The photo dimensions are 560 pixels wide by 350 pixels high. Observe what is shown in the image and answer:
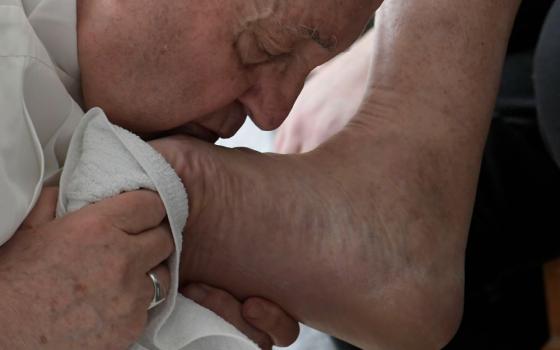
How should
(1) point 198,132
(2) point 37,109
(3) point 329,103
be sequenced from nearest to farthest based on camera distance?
(2) point 37,109
(1) point 198,132
(3) point 329,103

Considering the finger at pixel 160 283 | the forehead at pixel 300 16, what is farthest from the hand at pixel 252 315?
the forehead at pixel 300 16

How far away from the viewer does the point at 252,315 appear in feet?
2.97

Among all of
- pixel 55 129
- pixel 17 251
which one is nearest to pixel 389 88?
pixel 55 129

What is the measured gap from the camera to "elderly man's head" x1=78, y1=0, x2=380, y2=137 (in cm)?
85

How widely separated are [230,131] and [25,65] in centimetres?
27

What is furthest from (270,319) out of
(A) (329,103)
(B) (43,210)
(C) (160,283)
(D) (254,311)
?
(A) (329,103)

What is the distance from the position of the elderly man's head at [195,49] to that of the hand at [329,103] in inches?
11.9

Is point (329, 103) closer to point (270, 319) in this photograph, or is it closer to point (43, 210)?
point (270, 319)

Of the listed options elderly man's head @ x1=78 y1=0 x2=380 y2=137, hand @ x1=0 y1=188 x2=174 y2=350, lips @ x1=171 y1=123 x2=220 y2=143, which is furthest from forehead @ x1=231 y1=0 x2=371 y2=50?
hand @ x1=0 y1=188 x2=174 y2=350

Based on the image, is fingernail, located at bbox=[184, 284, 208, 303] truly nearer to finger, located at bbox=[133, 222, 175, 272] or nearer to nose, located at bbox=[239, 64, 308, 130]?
finger, located at bbox=[133, 222, 175, 272]

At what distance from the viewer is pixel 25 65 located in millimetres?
817

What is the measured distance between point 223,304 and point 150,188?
18cm

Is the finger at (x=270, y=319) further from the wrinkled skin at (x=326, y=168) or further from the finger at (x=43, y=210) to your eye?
the finger at (x=43, y=210)

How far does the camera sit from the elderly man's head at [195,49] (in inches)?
33.5
